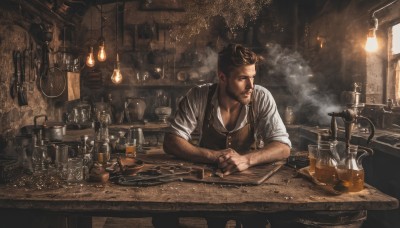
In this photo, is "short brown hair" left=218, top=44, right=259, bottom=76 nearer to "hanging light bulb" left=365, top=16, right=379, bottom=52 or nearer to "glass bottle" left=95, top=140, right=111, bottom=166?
"glass bottle" left=95, top=140, right=111, bottom=166

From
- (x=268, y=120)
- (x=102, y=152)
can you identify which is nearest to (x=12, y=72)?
(x=102, y=152)

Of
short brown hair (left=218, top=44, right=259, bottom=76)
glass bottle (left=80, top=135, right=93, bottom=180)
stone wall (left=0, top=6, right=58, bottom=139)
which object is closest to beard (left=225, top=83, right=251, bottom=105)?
short brown hair (left=218, top=44, right=259, bottom=76)

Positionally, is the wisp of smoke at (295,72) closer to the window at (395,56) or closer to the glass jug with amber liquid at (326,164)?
the window at (395,56)

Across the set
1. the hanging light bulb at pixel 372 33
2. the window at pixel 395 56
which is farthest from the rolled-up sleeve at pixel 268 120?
the window at pixel 395 56

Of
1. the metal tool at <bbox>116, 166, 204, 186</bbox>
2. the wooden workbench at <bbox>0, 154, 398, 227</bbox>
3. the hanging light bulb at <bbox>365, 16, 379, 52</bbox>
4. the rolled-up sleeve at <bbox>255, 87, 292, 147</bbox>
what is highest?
the hanging light bulb at <bbox>365, 16, 379, 52</bbox>

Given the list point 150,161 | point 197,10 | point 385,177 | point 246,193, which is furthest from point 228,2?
point 246,193

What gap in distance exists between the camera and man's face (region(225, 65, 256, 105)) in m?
3.01

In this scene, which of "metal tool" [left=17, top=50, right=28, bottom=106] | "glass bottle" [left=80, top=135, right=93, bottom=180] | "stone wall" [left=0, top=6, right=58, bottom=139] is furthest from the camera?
"metal tool" [left=17, top=50, right=28, bottom=106]

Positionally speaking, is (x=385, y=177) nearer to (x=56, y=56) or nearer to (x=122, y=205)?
(x=122, y=205)

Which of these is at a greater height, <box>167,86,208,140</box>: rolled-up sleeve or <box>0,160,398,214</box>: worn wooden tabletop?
<box>167,86,208,140</box>: rolled-up sleeve

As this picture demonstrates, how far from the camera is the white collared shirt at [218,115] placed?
3.15m

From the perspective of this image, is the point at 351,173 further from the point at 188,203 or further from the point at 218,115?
the point at 218,115

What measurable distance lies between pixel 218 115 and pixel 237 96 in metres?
0.30

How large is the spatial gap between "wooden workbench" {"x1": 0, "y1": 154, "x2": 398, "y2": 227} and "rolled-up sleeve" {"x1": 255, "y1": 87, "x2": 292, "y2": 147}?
0.90 metres
